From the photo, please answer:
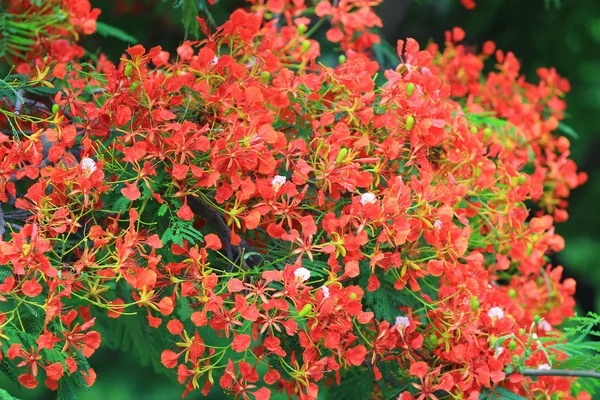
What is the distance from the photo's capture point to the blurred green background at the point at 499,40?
365cm

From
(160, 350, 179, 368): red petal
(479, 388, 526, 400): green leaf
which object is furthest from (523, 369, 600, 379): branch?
(160, 350, 179, 368): red petal

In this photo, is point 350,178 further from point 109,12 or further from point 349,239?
point 109,12

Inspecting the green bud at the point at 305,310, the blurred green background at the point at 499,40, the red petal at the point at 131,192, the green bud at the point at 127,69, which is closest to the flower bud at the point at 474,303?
the green bud at the point at 305,310

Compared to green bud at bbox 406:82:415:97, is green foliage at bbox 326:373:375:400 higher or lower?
lower

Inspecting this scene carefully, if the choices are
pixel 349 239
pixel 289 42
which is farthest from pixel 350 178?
pixel 289 42

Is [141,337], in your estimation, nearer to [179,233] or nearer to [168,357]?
[168,357]

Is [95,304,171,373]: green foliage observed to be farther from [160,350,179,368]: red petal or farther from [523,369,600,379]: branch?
[523,369,600,379]: branch

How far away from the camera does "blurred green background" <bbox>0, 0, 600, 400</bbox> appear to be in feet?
12.0

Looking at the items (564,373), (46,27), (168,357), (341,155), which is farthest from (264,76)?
(564,373)

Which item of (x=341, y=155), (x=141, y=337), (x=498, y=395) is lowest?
(x=141, y=337)

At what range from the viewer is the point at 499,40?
4.01 metres

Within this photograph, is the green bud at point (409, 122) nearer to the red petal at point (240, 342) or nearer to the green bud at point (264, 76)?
Result: the green bud at point (264, 76)

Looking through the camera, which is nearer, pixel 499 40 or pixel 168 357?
pixel 168 357

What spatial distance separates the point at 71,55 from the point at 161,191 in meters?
0.79
